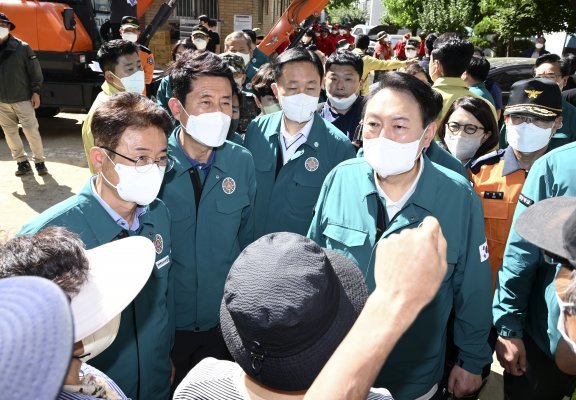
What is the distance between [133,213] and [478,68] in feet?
13.1

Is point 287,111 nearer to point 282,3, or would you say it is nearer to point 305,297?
point 305,297

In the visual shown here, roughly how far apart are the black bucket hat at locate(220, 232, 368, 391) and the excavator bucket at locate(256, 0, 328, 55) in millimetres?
8988

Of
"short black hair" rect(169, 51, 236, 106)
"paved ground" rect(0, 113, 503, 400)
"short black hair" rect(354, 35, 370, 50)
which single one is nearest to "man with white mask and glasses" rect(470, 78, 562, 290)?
"paved ground" rect(0, 113, 503, 400)

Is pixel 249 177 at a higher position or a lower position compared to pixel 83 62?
lower

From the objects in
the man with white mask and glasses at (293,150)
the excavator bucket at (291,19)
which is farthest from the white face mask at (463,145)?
A: the excavator bucket at (291,19)

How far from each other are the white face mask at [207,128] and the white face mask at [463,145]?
5.02 feet

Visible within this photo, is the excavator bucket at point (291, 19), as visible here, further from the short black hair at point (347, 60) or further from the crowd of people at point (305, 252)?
the crowd of people at point (305, 252)

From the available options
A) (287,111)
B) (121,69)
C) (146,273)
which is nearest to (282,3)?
(121,69)

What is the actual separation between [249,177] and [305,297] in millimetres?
1734

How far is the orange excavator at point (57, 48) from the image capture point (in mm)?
7809

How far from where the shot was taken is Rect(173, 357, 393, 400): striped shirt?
1.10 metres

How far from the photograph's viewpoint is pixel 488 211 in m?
2.67

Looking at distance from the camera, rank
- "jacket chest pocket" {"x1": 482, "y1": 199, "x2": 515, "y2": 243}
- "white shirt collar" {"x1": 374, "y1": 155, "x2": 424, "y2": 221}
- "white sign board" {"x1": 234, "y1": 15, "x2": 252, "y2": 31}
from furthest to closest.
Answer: "white sign board" {"x1": 234, "y1": 15, "x2": 252, "y2": 31} < "jacket chest pocket" {"x1": 482, "y1": 199, "x2": 515, "y2": 243} < "white shirt collar" {"x1": 374, "y1": 155, "x2": 424, "y2": 221}

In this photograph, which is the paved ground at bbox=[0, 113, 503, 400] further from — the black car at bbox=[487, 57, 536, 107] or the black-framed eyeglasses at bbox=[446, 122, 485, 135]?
the black car at bbox=[487, 57, 536, 107]
